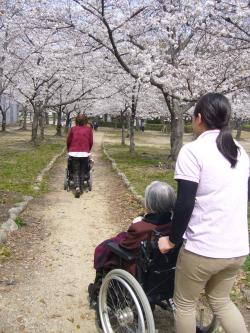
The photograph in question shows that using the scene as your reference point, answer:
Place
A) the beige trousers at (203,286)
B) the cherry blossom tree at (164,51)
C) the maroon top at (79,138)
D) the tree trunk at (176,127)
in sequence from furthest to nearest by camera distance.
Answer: the tree trunk at (176,127)
the cherry blossom tree at (164,51)
the maroon top at (79,138)
the beige trousers at (203,286)

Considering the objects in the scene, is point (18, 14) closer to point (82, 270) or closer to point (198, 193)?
point (82, 270)

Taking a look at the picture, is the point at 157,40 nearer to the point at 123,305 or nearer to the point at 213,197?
the point at 123,305

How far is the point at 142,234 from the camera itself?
313 cm

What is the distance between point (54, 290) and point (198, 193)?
2.46 metres

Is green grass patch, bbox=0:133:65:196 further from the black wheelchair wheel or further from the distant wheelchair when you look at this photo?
the black wheelchair wheel

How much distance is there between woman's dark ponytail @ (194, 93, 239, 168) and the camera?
2520mm

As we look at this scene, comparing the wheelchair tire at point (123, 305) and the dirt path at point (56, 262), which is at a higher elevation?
the wheelchair tire at point (123, 305)

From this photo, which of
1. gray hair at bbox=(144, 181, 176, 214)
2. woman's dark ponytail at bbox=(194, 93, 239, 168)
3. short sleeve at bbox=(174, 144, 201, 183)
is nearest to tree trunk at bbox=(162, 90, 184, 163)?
gray hair at bbox=(144, 181, 176, 214)

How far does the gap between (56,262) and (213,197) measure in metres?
3.13

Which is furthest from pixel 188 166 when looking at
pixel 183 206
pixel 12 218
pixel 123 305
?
pixel 12 218

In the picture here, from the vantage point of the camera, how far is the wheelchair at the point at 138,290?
2.88 m

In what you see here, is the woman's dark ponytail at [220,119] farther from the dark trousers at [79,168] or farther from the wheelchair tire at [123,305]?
the dark trousers at [79,168]

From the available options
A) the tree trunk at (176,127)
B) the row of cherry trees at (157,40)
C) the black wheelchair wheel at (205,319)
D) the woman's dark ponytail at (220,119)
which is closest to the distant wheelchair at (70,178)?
the row of cherry trees at (157,40)

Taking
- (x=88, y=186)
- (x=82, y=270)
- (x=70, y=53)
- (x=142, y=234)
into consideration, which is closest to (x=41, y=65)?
(x=70, y=53)
